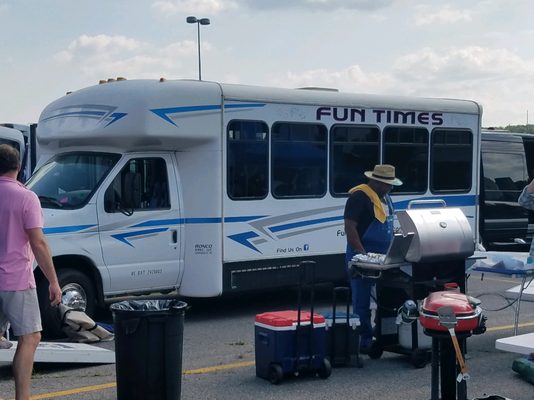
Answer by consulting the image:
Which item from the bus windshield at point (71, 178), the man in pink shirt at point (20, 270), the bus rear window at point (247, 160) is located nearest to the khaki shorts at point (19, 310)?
the man in pink shirt at point (20, 270)

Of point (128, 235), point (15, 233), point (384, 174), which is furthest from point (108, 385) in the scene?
point (384, 174)

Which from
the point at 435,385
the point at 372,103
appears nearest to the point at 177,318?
the point at 435,385

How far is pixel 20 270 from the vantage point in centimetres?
620

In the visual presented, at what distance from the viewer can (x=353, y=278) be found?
841 centimetres

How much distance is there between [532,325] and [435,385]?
4939 millimetres

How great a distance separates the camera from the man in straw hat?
843 centimetres

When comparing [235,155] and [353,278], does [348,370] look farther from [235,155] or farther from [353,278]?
[235,155]

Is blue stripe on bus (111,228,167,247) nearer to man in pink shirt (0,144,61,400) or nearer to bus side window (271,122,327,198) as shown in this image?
bus side window (271,122,327,198)

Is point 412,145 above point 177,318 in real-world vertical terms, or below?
above

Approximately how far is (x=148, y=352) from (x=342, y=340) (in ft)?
7.18

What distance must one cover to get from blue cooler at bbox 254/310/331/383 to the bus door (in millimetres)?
2770

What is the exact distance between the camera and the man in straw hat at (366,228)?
27.7ft

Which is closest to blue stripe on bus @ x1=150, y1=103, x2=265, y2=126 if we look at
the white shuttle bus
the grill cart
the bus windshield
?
the white shuttle bus

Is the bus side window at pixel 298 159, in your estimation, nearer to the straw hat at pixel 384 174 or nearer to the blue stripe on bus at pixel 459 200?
the blue stripe on bus at pixel 459 200
